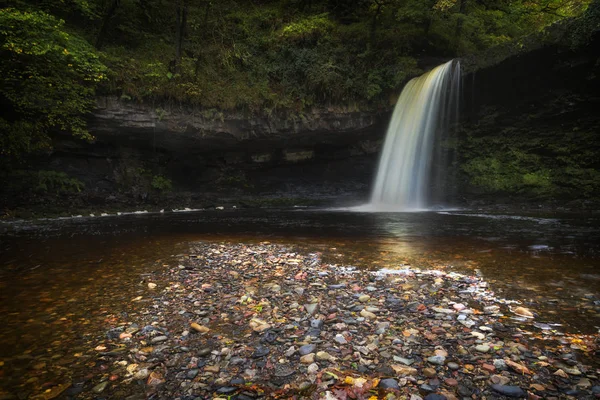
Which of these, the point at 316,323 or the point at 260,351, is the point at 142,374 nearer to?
the point at 260,351

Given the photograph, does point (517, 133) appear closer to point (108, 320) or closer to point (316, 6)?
point (316, 6)

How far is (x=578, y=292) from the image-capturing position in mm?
4133

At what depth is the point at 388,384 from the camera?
2428 mm

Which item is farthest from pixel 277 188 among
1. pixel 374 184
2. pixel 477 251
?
pixel 477 251

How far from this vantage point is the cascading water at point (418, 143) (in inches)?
665

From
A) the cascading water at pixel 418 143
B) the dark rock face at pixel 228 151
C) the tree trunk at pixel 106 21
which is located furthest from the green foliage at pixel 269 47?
the cascading water at pixel 418 143

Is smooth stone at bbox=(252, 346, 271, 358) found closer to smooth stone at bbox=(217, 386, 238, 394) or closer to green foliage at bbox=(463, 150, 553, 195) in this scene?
smooth stone at bbox=(217, 386, 238, 394)

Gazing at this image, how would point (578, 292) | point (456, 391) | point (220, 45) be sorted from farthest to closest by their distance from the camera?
point (220, 45), point (578, 292), point (456, 391)

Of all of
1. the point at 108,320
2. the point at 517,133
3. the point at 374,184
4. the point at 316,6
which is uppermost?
the point at 316,6

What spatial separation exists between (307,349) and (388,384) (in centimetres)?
80

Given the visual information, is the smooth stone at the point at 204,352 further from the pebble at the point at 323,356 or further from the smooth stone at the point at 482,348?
the smooth stone at the point at 482,348

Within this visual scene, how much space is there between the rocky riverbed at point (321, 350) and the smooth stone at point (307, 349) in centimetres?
2

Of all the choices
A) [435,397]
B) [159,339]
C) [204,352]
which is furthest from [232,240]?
[435,397]

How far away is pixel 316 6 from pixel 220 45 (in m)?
7.74
